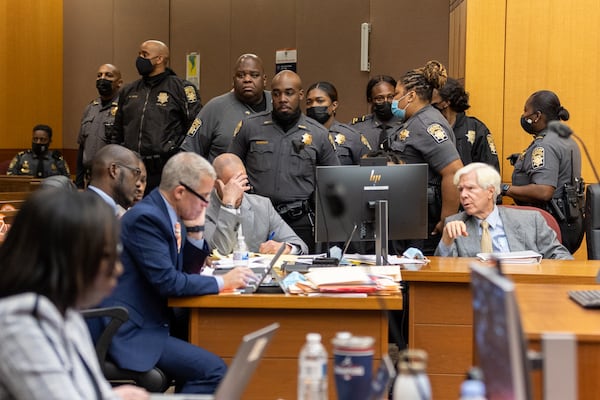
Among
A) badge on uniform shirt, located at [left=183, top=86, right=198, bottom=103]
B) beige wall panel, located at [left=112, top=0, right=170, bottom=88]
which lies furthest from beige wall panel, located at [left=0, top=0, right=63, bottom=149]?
badge on uniform shirt, located at [left=183, top=86, right=198, bottom=103]

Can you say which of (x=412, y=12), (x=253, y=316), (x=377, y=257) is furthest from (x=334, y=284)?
(x=412, y=12)

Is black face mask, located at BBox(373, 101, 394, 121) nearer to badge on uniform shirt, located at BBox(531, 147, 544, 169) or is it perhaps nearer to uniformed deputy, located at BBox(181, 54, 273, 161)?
uniformed deputy, located at BBox(181, 54, 273, 161)

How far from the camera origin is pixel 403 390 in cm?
175

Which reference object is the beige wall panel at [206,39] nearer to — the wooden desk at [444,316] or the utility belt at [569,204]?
the utility belt at [569,204]

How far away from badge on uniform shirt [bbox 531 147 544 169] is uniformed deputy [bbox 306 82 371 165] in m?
1.21

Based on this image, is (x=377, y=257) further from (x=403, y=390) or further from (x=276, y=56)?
(x=276, y=56)

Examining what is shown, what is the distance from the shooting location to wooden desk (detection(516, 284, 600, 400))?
7.70 feet

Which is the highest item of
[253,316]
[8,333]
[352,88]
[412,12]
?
[412,12]

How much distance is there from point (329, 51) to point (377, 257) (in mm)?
5299

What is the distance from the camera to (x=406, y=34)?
8844mm

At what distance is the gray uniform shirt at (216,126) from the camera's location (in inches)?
237

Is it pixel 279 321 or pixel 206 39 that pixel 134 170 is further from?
pixel 206 39

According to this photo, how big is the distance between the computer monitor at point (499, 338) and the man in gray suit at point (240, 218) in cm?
295

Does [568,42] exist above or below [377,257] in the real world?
above
